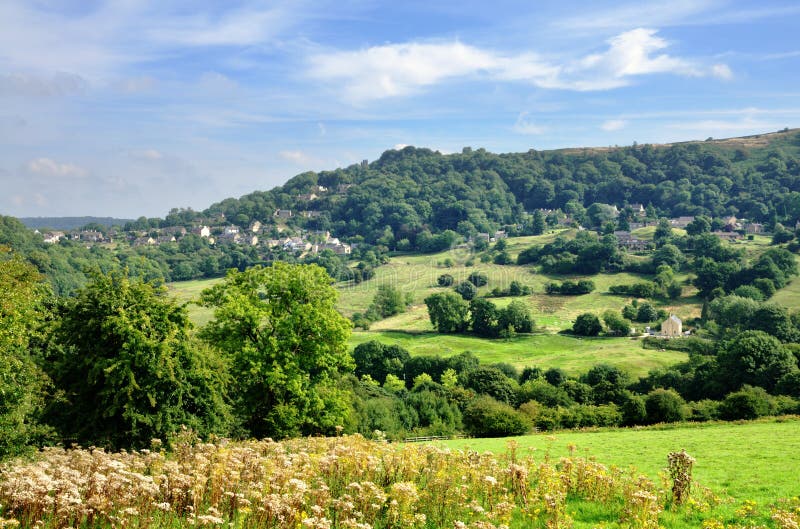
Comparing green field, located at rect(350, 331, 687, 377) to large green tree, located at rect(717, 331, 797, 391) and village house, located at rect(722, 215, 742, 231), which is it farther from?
village house, located at rect(722, 215, 742, 231)

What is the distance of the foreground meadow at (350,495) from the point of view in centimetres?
836

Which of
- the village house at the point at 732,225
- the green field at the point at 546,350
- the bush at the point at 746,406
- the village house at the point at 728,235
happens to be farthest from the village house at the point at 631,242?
the bush at the point at 746,406

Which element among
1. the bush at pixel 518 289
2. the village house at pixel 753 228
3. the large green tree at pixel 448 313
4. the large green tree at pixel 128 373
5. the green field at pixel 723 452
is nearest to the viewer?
the green field at pixel 723 452

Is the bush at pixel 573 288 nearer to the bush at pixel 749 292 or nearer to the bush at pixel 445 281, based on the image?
the bush at pixel 749 292

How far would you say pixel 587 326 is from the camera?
294ft

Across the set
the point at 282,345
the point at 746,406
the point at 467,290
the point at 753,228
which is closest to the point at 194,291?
the point at 467,290

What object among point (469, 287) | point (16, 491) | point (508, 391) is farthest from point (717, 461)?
point (469, 287)

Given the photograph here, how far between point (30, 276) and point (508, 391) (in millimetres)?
39815

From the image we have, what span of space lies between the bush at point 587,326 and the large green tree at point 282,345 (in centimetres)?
6993

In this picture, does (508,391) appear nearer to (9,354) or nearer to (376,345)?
(376,345)

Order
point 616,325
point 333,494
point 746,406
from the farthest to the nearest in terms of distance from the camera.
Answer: point 616,325
point 746,406
point 333,494

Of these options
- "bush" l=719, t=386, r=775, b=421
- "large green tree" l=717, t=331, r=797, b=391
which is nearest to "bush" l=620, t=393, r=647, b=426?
"bush" l=719, t=386, r=775, b=421

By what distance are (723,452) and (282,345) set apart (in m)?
16.5

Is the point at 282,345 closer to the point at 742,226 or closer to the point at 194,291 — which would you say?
the point at 194,291
